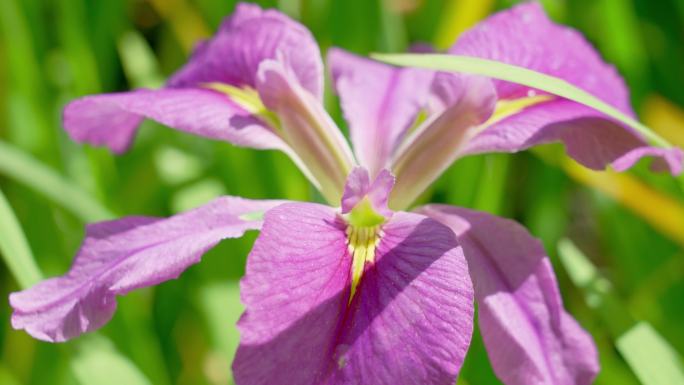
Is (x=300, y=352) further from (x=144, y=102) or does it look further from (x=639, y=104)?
(x=639, y=104)

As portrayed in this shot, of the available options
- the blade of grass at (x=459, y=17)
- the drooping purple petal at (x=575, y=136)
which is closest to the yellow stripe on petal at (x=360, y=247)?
the drooping purple petal at (x=575, y=136)

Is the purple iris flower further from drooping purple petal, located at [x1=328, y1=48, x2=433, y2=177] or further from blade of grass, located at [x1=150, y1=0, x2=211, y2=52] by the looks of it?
blade of grass, located at [x1=150, y1=0, x2=211, y2=52]

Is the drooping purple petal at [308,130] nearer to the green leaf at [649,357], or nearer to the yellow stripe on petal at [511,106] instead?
the yellow stripe on petal at [511,106]

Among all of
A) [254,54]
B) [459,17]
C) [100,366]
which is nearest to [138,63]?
[459,17]

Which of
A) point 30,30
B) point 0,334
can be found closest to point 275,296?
point 0,334

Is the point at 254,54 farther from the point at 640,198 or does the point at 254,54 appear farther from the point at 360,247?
the point at 640,198

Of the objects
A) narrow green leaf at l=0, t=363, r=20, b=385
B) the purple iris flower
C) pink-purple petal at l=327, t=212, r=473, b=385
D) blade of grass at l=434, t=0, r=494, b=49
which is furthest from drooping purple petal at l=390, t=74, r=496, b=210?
narrow green leaf at l=0, t=363, r=20, b=385
